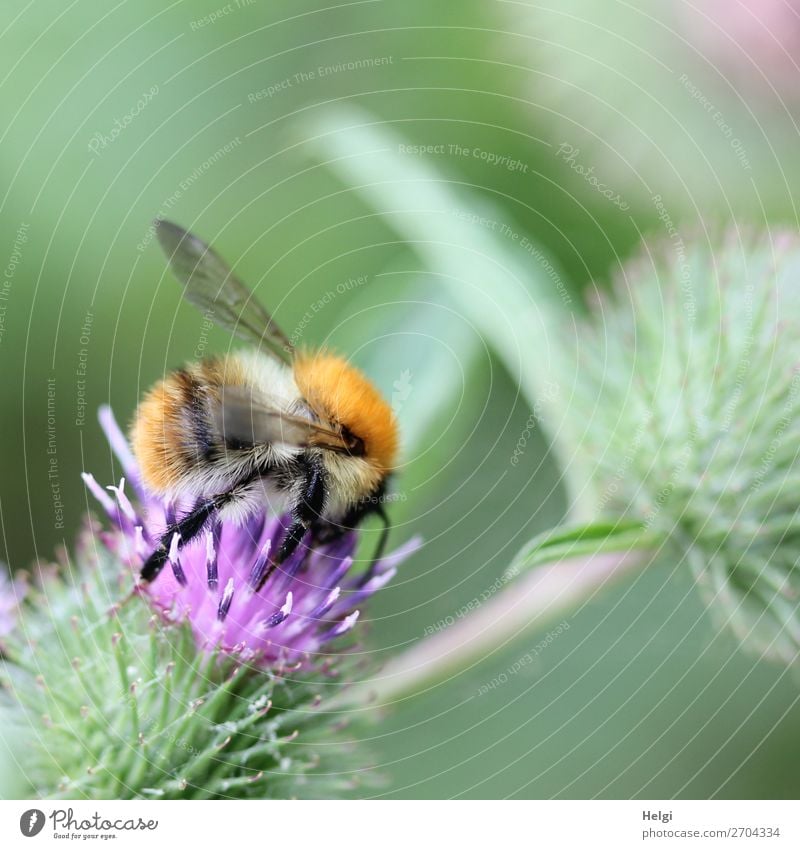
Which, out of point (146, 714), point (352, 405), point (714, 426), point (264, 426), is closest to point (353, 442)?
point (352, 405)

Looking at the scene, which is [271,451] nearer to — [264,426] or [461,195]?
[264,426]

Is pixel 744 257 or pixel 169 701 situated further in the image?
pixel 744 257

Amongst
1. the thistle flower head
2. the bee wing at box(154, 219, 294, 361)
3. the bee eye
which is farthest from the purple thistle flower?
the bee wing at box(154, 219, 294, 361)

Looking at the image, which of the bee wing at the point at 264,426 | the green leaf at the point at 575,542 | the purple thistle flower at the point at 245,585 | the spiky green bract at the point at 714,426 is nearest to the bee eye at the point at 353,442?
the bee wing at the point at 264,426

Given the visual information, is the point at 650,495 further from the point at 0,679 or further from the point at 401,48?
the point at 401,48

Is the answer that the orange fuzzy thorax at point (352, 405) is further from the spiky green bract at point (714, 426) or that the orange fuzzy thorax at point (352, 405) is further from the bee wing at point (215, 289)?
the spiky green bract at point (714, 426)

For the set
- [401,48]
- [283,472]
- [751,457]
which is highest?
[401,48]
